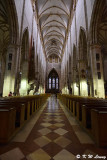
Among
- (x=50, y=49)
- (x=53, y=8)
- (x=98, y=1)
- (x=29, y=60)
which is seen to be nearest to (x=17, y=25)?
(x=29, y=60)

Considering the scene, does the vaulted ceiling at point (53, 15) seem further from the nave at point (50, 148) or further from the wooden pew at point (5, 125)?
the nave at point (50, 148)

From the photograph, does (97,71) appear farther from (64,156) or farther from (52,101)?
(64,156)

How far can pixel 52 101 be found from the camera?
10.8 metres

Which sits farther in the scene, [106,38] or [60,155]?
[106,38]

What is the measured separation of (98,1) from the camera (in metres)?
6.78

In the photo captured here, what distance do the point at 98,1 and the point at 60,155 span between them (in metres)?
Result: 9.87

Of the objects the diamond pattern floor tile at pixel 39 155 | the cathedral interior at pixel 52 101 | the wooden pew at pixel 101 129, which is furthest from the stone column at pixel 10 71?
the wooden pew at pixel 101 129

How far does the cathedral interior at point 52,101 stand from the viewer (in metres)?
1.54

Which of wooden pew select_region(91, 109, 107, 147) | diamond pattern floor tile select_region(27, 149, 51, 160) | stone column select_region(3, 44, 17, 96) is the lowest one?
diamond pattern floor tile select_region(27, 149, 51, 160)

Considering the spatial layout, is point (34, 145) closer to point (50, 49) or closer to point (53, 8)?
point (53, 8)

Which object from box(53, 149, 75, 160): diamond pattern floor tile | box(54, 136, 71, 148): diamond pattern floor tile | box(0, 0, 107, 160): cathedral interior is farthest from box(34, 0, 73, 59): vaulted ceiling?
box(53, 149, 75, 160): diamond pattern floor tile

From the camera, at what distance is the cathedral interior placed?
154 centimetres

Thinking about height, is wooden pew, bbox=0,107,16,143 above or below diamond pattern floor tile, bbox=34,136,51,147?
above

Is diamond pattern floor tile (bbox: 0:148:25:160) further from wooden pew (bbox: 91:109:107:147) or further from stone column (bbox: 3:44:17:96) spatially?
stone column (bbox: 3:44:17:96)
